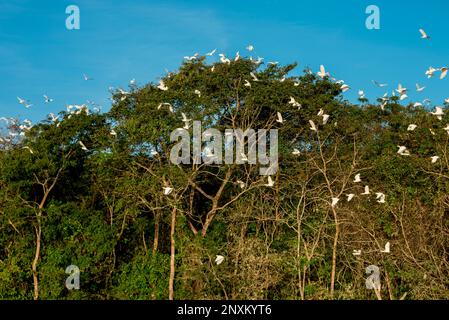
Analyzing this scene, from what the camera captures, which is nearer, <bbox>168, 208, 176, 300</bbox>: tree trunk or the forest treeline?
the forest treeline

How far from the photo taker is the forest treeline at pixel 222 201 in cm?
1981

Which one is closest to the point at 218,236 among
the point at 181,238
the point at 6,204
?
the point at 181,238

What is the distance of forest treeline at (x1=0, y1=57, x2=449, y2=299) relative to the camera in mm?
19812

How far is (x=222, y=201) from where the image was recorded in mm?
23797

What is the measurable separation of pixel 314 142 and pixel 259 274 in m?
6.14

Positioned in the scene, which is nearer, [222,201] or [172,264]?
[172,264]

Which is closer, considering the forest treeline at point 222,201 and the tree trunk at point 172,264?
the forest treeline at point 222,201

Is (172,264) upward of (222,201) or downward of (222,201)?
downward

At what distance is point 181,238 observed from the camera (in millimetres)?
22094
